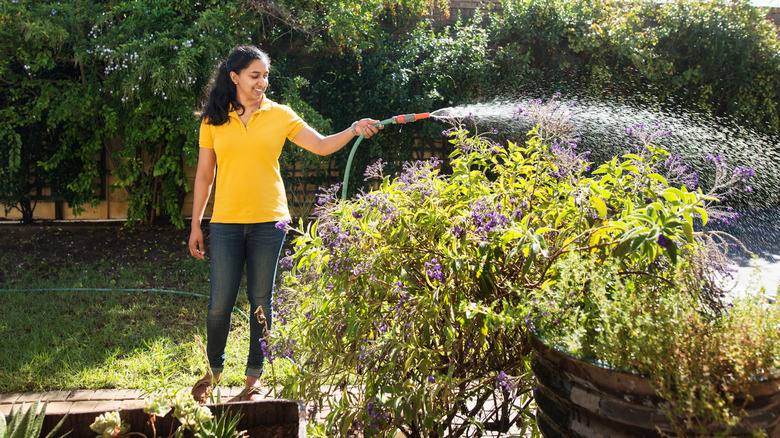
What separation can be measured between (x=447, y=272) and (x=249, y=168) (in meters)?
1.31

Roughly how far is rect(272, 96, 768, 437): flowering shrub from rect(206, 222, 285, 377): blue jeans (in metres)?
0.66

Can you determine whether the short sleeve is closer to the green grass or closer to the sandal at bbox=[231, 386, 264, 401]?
the green grass

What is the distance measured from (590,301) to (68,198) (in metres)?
6.91

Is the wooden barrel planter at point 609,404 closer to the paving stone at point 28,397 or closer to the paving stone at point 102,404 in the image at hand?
the paving stone at point 102,404

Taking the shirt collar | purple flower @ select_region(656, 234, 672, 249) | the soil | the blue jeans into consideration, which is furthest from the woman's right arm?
the soil

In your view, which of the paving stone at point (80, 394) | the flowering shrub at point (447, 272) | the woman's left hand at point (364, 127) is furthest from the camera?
the paving stone at point (80, 394)

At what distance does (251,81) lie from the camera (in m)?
2.76

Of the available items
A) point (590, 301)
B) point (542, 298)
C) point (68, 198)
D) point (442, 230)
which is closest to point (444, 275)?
point (442, 230)

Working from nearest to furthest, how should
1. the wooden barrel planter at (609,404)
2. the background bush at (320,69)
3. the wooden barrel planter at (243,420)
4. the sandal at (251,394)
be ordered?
1. the wooden barrel planter at (609,404)
2. the wooden barrel planter at (243,420)
3. the sandal at (251,394)
4. the background bush at (320,69)

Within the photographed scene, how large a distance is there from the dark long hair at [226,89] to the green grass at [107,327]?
3.84ft

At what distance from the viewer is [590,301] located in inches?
61.0

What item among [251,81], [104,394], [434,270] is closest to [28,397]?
[104,394]

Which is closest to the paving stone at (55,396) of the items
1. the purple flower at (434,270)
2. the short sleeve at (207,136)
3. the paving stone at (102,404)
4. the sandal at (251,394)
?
the paving stone at (102,404)

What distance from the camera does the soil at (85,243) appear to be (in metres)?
5.71
